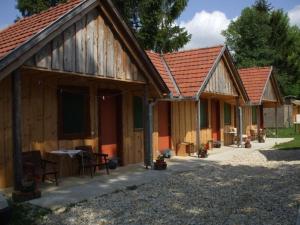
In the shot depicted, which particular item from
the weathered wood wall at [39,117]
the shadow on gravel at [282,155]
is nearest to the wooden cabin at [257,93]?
the shadow on gravel at [282,155]

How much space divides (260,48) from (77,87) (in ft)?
144

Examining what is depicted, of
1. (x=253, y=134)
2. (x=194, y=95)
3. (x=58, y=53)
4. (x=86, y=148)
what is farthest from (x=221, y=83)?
(x=58, y=53)

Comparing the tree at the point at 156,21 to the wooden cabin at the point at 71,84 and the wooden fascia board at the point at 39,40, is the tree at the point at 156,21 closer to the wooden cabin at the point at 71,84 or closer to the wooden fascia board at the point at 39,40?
the wooden cabin at the point at 71,84

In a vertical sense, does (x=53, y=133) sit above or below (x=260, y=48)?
below

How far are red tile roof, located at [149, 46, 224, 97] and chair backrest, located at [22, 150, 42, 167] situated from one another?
6.85m

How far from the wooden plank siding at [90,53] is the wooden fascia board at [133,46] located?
0.16m

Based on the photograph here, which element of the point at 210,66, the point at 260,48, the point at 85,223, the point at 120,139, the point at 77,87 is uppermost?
the point at 260,48

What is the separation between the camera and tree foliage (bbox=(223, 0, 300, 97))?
5100 cm

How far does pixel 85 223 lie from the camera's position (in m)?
6.40

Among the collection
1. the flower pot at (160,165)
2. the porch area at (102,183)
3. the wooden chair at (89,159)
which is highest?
the wooden chair at (89,159)

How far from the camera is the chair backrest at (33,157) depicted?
920 centimetres

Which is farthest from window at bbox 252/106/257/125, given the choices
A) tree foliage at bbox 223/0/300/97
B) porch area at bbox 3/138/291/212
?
tree foliage at bbox 223/0/300/97

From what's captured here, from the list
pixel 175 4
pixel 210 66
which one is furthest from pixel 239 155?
pixel 175 4

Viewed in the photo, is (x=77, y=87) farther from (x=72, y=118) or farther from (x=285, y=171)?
(x=285, y=171)
